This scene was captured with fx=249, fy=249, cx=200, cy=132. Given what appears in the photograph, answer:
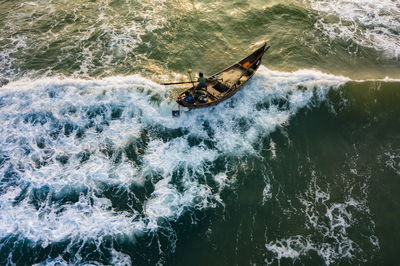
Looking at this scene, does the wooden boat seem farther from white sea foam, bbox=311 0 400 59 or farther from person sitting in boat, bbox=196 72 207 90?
white sea foam, bbox=311 0 400 59

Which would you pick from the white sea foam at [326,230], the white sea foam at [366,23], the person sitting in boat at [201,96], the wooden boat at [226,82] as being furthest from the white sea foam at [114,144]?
the white sea foam at [366,23]

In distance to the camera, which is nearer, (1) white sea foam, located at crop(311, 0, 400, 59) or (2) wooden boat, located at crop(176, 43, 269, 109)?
(2) wooden boat, located at crop(176, 43, 269, 109)

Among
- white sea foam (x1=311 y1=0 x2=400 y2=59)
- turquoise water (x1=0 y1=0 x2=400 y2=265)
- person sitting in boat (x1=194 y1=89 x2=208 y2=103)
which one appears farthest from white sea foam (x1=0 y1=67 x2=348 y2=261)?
white sea foam (x1=311 y1=0 x2=400 y2=59)

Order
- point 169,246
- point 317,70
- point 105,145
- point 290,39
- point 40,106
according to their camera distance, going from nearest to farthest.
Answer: point 169,246, point 105,145, point 40,106, point 317,70, point 290,39

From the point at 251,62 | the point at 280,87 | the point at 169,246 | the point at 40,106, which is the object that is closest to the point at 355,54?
the point at 280,87

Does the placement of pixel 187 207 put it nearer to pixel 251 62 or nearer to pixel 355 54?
pixel 251 62

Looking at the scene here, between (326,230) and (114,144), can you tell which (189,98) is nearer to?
(114,144)
